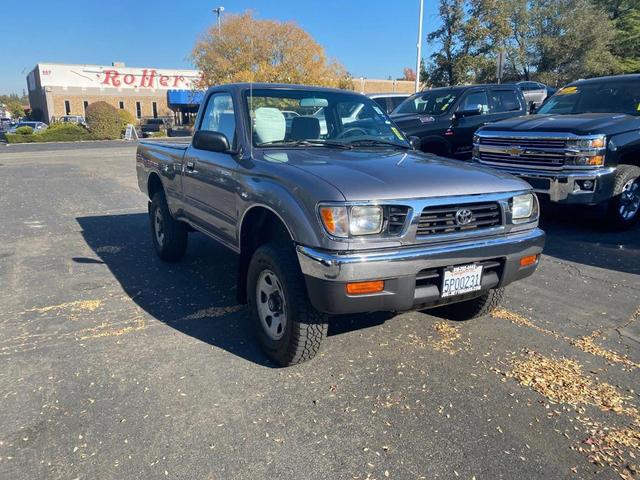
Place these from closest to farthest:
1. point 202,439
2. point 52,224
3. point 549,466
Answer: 1. point 549,466
2. point 202,439
3. point 52,224

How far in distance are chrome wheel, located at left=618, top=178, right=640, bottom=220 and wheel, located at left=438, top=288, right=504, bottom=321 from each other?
3.79 meters

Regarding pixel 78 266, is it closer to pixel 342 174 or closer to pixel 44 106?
pixel 342 174

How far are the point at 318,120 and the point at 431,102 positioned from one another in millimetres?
7125

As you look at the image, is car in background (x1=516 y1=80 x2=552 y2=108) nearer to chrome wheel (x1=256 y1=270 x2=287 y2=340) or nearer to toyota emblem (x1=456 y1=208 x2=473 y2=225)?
toyota emblem (x1=456 y1=208 x2=473 y2=225)

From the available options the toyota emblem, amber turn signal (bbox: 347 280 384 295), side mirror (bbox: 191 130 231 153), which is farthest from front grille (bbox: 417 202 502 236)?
side mirror (bbox: 191 130 231 153)

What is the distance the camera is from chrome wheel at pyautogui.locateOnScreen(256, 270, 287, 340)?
334 cm

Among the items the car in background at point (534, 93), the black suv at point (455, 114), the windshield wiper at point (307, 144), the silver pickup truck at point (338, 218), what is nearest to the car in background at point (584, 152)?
the black suv at point (455, 114)

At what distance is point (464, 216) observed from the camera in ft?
10.3

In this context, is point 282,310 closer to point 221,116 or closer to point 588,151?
point 221,116

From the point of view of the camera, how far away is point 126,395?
10.0ft

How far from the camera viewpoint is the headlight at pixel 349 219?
9.32 ft

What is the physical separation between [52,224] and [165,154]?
3759mm

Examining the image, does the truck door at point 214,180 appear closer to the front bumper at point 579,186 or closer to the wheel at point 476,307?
the wheel at point 476,307

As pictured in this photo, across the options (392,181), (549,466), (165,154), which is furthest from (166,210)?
(549,466)
